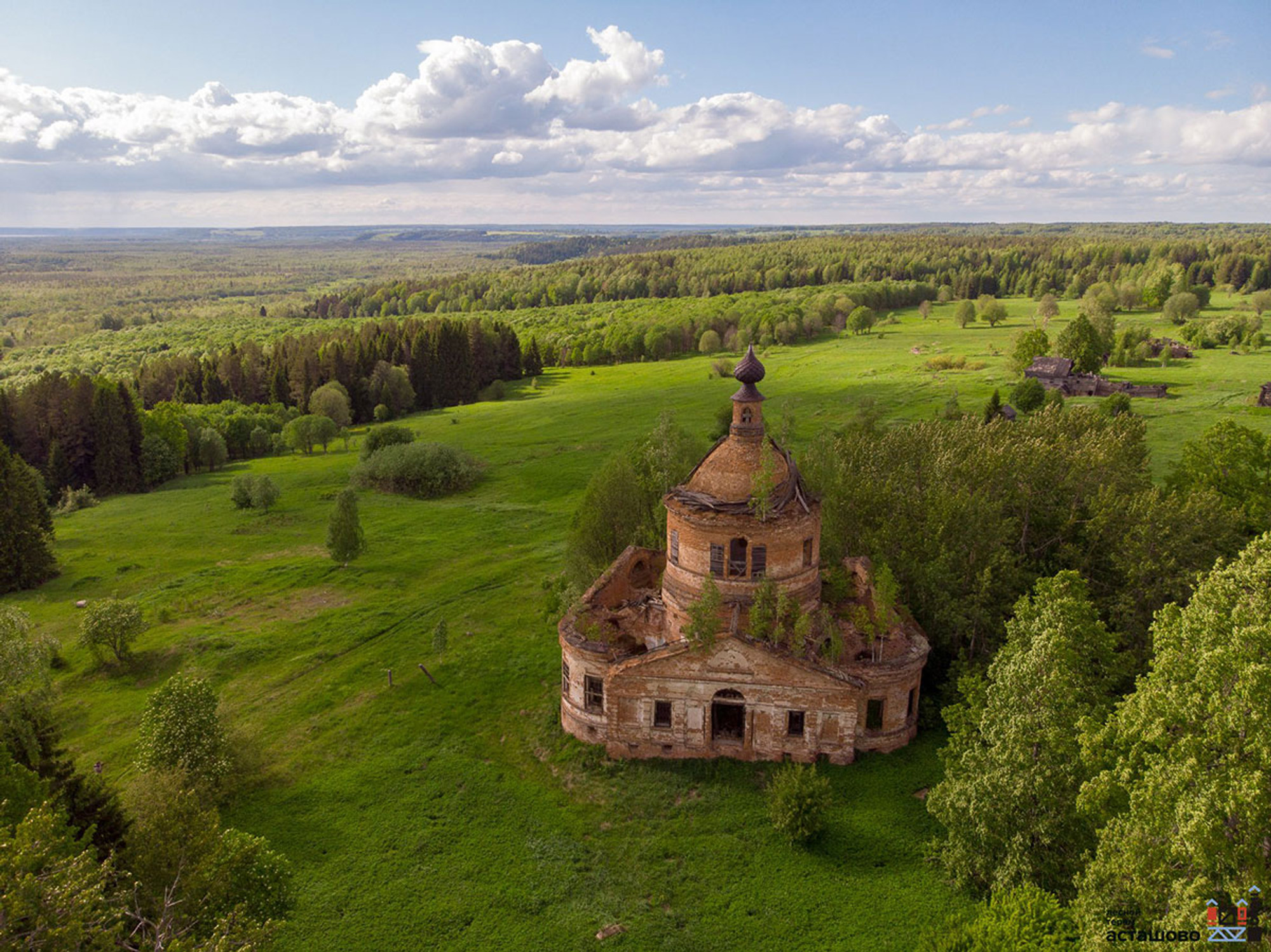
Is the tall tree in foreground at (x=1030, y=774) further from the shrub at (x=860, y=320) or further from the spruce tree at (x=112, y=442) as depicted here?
the shrub at (x=860, y=320)

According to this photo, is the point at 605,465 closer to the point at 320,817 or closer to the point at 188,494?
the point at 320,817

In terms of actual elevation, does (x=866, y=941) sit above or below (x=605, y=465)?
below

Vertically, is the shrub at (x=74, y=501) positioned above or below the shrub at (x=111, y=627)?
below

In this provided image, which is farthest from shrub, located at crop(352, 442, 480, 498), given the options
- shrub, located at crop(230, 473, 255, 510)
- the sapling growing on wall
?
the sapling growing on wall

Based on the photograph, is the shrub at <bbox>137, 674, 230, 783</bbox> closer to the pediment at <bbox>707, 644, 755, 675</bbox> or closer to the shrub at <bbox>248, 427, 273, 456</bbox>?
the pediment at <bbox>707, 644, 755, 675</bbox>

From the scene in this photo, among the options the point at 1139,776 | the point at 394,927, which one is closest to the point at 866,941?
the point at 1139,776

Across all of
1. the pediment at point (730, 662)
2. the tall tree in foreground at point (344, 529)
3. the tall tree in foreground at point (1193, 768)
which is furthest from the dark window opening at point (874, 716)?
the tall tree in foreground at point (344, 529)

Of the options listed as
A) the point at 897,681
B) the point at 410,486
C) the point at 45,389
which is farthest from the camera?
the point at 45,389

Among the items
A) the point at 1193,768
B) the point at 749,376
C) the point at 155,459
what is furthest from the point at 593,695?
the point at 155,459
